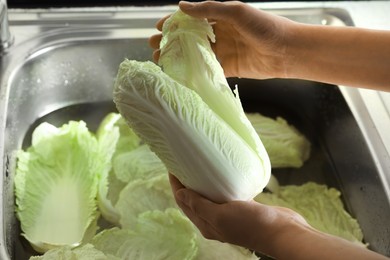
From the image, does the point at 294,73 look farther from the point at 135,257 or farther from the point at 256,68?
the point at 135,257

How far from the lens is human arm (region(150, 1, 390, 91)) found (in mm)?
1195

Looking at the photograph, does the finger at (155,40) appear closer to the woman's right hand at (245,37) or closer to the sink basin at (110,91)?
the woman's right hand at (245,37)

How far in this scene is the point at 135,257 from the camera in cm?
117

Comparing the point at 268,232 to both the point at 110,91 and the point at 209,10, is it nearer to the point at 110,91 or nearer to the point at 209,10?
the point at 209,10

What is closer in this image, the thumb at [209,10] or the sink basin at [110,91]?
the thumb at [209,10]

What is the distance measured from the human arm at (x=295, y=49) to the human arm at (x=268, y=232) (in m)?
0.40

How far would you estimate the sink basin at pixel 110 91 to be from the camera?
1.40 m

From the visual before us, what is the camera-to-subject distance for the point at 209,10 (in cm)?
113

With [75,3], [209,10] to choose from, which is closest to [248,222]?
[209,10]

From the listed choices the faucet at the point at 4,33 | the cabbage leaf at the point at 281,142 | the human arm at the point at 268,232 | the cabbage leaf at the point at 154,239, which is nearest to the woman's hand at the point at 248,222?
the human arm at the point at 268,232

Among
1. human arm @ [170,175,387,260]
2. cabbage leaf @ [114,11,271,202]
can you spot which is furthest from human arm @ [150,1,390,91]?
human arm @ [170,175,387,260]

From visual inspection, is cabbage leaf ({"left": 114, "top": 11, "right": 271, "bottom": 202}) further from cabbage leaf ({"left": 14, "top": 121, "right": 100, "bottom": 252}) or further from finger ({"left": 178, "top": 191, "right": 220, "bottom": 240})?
cabbage leaf ({"left": 14, "top": 121, "right": 100, "bottom": 252})

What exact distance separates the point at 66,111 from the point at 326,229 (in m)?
0.77

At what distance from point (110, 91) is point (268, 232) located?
2.59ft
